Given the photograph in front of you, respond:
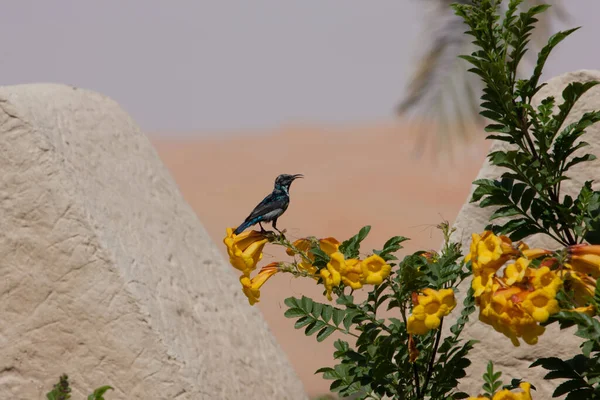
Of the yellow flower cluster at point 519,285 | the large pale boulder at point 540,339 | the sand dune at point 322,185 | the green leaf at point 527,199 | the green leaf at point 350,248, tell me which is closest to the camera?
the yellow flower cluster at point 519,285

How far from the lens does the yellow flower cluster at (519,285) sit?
7.88 ft

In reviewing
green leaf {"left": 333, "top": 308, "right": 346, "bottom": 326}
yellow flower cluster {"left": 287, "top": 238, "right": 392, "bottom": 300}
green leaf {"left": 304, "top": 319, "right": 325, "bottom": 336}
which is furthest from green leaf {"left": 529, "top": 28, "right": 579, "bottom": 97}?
green leaf {"left": 304, "top": 319, "right": 325, "bottom": 336}

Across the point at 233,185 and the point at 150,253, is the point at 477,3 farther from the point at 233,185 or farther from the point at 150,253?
the point at 233,185

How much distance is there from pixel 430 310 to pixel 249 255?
711mm

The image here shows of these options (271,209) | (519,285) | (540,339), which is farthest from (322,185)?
(519,285)

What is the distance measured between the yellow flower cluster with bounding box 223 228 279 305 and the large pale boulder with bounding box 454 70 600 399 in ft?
6.45

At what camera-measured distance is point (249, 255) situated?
3.09 m

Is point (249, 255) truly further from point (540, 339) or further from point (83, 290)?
point (540, 339)

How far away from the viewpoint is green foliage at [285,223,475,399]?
3113 millimetres

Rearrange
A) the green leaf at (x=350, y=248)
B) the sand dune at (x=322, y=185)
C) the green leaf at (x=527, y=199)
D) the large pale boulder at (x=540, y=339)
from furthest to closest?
the sand dune at (x=322, y=185) → the large pale boulder at (x=540, y=339) → the green leaf at (x=350, y=248) → the green leaf at (x=527, y=199)

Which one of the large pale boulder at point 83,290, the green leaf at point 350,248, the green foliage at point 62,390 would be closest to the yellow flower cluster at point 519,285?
the green leaf at point 350,248

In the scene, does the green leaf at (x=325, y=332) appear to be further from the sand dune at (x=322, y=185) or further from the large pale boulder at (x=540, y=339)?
the sand dune at (x=322, y=185)

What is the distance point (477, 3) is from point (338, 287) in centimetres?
112

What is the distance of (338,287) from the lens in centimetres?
317
